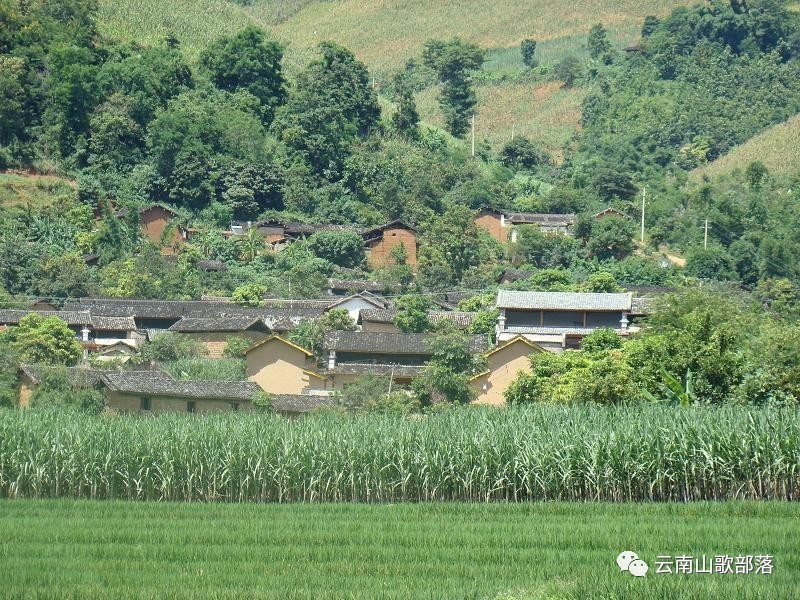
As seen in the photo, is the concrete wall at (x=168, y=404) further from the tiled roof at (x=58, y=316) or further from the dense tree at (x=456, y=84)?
the dense tree at (x=456, y=84)

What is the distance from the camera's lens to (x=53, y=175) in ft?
202

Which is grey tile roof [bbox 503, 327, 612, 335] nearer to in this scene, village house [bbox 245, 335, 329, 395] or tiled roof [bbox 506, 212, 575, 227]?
village house [bbox 245, 335, 329, 395]

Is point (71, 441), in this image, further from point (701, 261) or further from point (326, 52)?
point (326, 52)

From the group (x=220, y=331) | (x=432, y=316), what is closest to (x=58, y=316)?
(x=220, y=331)

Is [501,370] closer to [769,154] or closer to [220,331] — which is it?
[220,331]

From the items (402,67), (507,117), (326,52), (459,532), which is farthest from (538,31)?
(459,532)

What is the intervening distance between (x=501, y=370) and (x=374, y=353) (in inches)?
168

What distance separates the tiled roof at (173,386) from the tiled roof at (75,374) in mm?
370

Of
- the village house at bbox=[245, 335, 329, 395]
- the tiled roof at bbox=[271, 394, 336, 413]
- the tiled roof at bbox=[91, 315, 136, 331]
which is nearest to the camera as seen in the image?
the tiled roof at bbox=[271, 394, 336, 413]

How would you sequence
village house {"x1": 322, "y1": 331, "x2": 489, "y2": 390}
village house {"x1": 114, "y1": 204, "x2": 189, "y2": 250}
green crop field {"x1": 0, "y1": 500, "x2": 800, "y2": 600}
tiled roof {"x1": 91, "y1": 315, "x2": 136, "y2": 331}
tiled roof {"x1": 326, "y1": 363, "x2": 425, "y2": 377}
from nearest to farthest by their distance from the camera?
green crop field {"x1": 0, "y1": 500, "x2": 800, "y2": 600} < tiled roof {"x1": 326, "y1": 363, "x2": 425, "y2": 377} < village house {"x1": 322, "y1": 331, "x2": 489, "y2": 390} < tiled roof {"x1": 91, "y1": 315, "x2": 136, "y2": 331} < village house {"x1": 114, "y1": 204, "x2": 189, "y2": 250}

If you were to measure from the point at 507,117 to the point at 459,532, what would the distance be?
74875mm

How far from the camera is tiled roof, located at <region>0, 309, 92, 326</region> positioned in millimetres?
48000

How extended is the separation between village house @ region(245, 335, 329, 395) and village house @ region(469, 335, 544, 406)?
489 cm

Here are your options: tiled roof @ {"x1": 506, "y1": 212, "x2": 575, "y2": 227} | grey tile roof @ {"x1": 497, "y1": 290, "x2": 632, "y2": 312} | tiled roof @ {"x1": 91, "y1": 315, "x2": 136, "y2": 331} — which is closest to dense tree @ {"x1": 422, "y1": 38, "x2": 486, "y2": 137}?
tiled roof @ {"x1": 506, "y1": 212, "x2": 575, "y2": 227}
